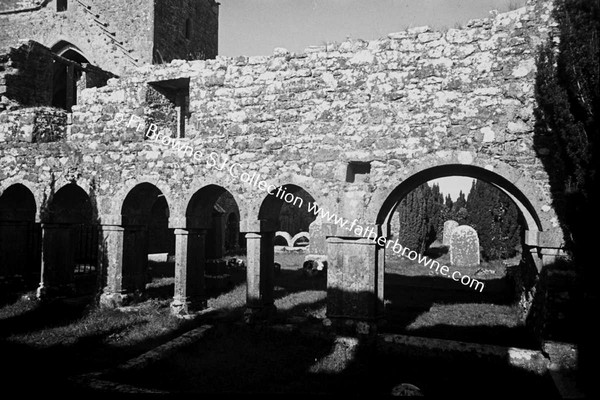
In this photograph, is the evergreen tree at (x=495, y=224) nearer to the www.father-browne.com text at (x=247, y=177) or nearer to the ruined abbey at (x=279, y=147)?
the ruined abbey at (x=279, y=147)

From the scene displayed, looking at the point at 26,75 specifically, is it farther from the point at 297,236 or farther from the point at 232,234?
the point at 297,236

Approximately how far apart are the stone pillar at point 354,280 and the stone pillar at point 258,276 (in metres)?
1.44

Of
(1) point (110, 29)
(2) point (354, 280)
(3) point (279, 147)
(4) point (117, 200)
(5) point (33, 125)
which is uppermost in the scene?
(1) point (110, 29)

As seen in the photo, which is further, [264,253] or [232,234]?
[232,234]

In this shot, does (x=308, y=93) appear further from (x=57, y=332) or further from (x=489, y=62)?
(x=57, y=332)

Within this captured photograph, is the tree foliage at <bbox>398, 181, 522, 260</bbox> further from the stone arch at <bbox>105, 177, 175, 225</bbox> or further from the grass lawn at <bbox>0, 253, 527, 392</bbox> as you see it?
the stone arch at <bbox>105, 177, 175, 225</bbox>

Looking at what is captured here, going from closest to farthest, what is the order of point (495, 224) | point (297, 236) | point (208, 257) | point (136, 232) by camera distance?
point (136, 232)
point (208, 257)
point (495, 224)
point (297, 236)

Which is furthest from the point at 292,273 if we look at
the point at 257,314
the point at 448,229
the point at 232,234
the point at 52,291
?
the point at 448,229

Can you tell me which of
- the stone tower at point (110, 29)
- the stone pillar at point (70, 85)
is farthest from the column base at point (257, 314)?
the stone pillar at point (70, 85)

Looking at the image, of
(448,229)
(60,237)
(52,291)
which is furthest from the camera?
(448,229)

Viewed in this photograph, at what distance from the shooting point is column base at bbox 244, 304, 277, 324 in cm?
841

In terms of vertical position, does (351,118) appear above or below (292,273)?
above

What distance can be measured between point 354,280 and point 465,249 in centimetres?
1232

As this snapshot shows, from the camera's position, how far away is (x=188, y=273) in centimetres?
930
